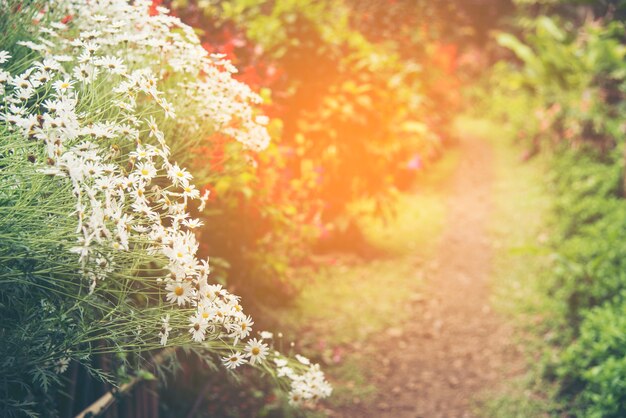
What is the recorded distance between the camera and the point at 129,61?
214 cm

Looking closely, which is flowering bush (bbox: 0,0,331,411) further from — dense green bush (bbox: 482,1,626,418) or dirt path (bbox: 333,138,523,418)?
dense green bush (bbox: 482,1,626,418)

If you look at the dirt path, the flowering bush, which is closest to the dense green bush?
the dirt path

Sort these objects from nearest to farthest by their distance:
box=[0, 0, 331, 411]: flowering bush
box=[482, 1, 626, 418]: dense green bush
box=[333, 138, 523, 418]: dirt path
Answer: box=[0, 0, 331, 411]: flowering bush < box=[482, 1, 626, 418]: dense green bush < box=[333, 138, 523, 418]: dirt path

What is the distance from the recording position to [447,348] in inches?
195

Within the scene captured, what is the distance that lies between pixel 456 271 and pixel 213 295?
5358 millimetres

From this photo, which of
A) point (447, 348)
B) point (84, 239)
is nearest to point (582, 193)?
point (447, 348)

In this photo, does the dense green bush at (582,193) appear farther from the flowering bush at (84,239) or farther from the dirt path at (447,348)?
the flowering bush at (84,239)

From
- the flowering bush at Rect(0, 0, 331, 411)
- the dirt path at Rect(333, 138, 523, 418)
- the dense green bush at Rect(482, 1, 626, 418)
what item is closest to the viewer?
the flowering bush at Rect(0, 0, 331, 411)

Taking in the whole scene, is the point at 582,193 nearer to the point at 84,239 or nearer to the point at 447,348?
the point at 447,348

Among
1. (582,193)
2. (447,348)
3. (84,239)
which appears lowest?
(447,348)

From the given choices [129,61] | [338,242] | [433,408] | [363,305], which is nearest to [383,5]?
[338,242]

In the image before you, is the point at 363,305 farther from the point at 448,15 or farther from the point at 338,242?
the point at 448,15

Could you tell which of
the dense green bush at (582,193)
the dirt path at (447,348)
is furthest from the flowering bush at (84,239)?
the dense green bush at (582,193)

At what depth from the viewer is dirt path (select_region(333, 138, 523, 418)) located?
421 centimetres
